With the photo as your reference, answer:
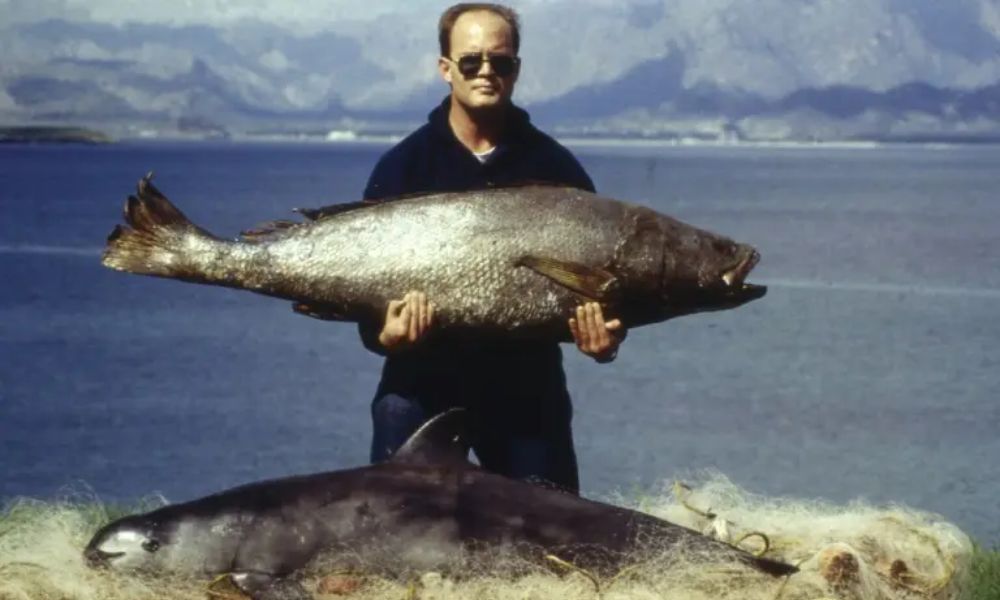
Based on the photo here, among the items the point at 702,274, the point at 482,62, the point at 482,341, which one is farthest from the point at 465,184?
the point at 702,274

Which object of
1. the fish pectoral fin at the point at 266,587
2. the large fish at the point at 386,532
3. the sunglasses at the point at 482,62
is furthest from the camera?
the sunglasses at the point at 482,62

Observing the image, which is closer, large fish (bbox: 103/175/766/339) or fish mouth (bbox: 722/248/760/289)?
large fish (bbox: 103/175/766/339)

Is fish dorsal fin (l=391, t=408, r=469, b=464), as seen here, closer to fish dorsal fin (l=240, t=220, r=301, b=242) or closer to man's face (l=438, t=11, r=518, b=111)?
fish dorsal fin (l=240, t=220, r=301, b=242)

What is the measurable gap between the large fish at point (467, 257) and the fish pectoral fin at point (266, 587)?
117cm

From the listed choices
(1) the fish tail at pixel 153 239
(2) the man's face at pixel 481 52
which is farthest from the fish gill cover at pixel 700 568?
(2) the man's face at pixel 481 52

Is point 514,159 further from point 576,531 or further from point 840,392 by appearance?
point 840,392

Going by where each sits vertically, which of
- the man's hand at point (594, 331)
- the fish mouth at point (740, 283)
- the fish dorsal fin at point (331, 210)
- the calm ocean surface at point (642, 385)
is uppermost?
the fish dorsal fin at point (331, 210)

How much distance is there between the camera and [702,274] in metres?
7.36

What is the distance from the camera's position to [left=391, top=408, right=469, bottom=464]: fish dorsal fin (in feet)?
23.4

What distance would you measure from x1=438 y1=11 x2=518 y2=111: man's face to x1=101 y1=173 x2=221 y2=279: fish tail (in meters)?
1.08

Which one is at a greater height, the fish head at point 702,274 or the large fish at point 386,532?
the fish head at point 702,274

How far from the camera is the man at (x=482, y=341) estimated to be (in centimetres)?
A: 748

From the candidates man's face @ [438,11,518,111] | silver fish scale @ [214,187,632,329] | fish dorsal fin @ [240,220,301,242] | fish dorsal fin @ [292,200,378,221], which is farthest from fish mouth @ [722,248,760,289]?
fish dorsal fin @ [240,220,301,242]

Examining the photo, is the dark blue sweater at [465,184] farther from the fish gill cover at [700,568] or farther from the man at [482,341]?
the fish gill cover at [700,568]
